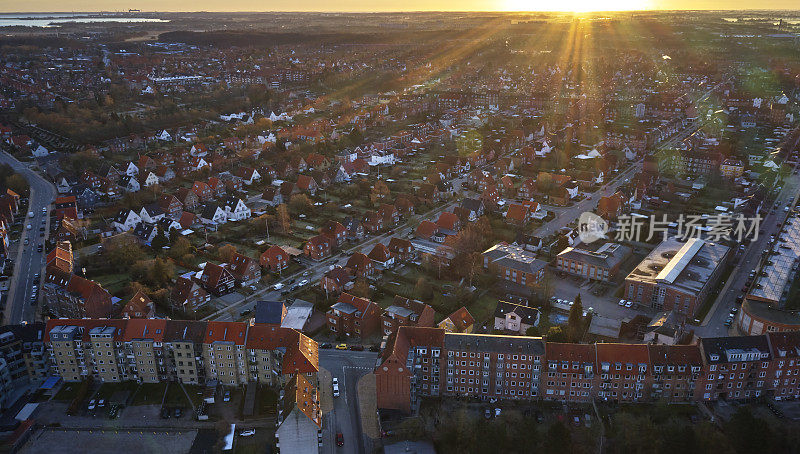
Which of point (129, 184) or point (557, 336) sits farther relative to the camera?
point (129, 184)

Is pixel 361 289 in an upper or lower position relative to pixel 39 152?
lower

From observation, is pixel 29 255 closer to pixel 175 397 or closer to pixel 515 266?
pixel 175 397

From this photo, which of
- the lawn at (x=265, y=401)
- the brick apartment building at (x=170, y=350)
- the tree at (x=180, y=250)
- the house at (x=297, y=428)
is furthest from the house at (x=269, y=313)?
the tree at (x=180, y=250)

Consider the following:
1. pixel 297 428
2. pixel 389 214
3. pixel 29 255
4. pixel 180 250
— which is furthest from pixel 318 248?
pixel 29 255

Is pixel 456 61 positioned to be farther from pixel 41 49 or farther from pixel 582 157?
pixel 41 49

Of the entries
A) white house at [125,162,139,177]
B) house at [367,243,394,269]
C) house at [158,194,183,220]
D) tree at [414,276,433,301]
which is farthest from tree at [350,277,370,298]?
white house at [125,162,139,177]

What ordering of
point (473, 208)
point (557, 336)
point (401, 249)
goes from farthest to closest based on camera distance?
1. point (473, 208)
2. point (401, 249)
3. point (557, 336)

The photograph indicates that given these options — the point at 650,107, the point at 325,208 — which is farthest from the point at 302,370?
the point at 650,107

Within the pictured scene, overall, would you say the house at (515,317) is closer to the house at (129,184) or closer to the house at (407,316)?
the house at (407,316)
